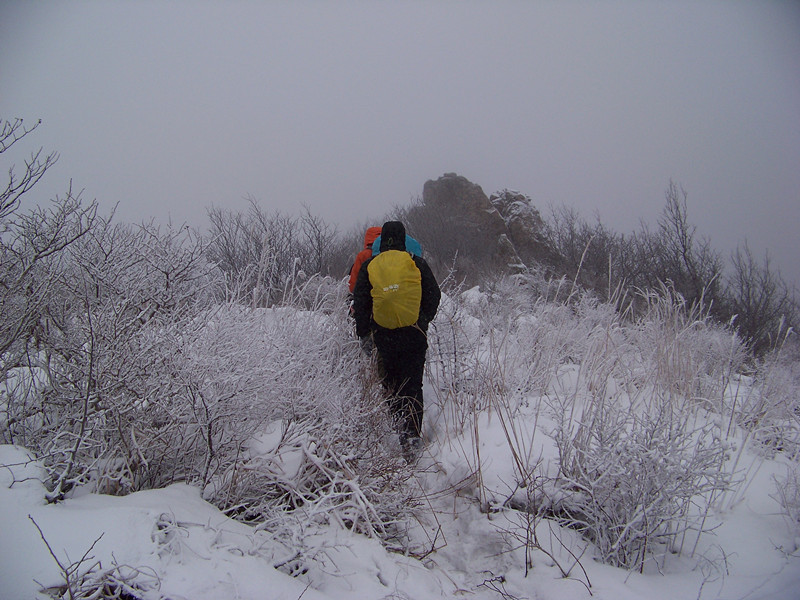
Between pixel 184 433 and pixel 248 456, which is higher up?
pixel 184 433

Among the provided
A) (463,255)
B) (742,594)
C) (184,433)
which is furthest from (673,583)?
(463,255)

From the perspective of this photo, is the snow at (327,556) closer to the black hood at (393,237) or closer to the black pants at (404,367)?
the black pants at (404,367)

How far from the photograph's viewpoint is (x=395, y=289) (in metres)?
3.17

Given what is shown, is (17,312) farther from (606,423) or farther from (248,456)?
(606,423)

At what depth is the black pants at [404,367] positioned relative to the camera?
10.8 feet

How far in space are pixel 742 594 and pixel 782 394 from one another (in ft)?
8.73

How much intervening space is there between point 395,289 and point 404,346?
0.47 meters

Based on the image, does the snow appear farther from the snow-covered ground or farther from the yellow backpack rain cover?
the yellow backpack rain cover

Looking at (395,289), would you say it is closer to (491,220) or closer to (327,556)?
(327,556)

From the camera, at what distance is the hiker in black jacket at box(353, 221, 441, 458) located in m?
3.29

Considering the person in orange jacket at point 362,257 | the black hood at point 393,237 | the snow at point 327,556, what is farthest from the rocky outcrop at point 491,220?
the snow at point 327,556

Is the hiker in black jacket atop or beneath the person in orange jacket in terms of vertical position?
beneath

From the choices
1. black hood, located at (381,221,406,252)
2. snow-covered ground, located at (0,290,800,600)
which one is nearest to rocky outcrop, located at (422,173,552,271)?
black hood, located at (381,221,406,252)

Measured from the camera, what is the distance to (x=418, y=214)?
25.2 m
